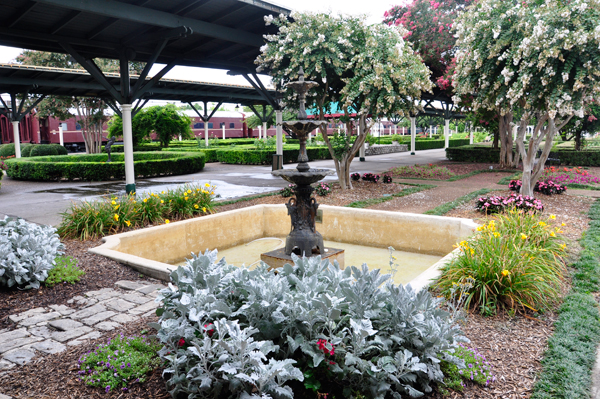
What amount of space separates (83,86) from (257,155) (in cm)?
844

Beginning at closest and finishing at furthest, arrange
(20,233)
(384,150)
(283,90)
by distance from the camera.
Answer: (20,233) → (283,90) → (384,150)

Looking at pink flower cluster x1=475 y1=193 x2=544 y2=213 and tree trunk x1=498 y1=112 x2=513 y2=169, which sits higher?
tree trunk x1=498 y1=112 x2=513 y2=169

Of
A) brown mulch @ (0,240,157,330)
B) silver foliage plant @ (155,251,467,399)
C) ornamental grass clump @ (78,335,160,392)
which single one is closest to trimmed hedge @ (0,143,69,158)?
brown mulch @ (0,240,157,330)

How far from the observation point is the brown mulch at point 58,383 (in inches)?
97.0

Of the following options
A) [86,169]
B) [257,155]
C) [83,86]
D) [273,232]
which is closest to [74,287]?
[273,232]

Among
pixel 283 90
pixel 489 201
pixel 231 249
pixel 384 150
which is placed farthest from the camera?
pixel 384 150

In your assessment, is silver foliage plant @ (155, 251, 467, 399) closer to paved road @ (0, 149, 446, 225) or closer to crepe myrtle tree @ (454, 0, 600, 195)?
crepe myrtle tree @ (454, 0, 600, 195)

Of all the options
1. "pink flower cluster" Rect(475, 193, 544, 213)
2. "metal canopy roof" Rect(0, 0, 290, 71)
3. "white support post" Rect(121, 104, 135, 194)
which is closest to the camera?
"pink flower cluster" Rect(475, 193, 544, 213)

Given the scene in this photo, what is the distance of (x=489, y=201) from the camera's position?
7.91 metres

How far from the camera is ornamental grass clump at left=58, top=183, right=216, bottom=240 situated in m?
6.30

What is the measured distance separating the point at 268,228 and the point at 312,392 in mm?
5869

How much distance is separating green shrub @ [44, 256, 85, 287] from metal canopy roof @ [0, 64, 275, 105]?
13.7 meters

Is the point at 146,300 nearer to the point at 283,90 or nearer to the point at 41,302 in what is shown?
the point at 41,302

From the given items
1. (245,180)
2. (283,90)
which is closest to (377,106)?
(283,90)
